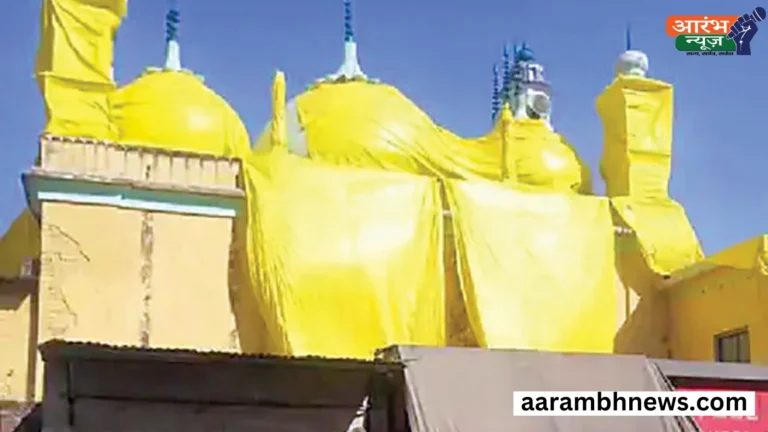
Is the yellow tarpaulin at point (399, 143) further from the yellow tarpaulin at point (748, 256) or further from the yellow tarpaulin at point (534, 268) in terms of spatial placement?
the yellow tarpaulin at point (748, 256)

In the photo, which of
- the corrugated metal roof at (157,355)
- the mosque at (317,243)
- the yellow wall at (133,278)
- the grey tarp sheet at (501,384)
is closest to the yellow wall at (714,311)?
the mosque at (317,243)

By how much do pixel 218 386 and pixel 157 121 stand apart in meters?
7.42

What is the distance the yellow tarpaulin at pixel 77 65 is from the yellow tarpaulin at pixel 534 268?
4.20 m

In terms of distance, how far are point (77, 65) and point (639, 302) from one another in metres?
7.29

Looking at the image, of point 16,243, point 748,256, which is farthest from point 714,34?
point 16,243

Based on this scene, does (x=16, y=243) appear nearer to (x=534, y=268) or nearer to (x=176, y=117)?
(x=176, y=117)

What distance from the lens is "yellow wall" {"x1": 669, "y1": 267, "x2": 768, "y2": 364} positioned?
14.7 m

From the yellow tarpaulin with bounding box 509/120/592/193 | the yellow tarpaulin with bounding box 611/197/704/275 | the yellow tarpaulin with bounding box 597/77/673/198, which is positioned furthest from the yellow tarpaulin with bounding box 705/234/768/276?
the yellow tarpaulin with bounding box 509/120/592/193

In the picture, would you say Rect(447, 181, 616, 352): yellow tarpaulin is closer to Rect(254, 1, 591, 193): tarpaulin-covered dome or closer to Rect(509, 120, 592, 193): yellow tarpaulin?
Rect(254, 1, 591, 193): tarpaulin-covered dome

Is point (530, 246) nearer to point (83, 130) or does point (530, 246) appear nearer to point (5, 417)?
point (83, 130)

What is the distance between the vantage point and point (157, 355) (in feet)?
28.8

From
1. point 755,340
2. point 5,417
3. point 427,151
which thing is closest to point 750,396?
point 755,340

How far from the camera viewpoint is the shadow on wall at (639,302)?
15945mm

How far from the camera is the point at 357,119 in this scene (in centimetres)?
1692
